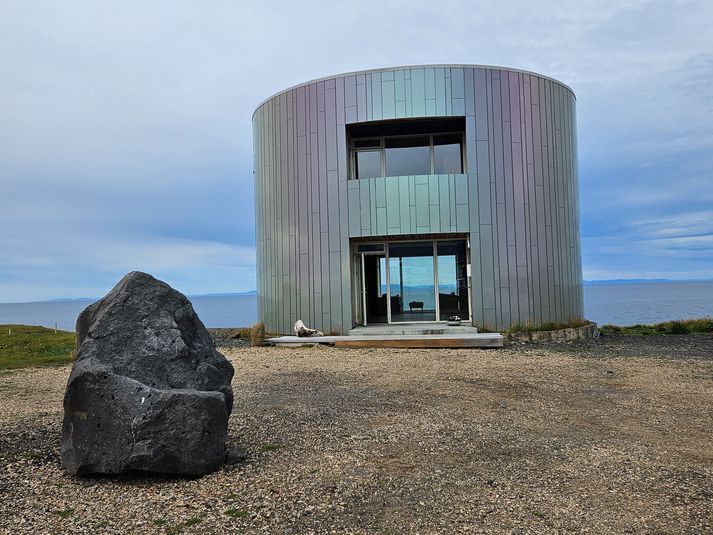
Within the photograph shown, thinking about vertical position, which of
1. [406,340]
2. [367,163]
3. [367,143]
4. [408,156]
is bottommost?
[406,340]

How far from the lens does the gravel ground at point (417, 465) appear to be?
354 centimetres

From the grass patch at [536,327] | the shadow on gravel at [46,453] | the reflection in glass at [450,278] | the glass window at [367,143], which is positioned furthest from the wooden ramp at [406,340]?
the shadow on gravel at [46,453]

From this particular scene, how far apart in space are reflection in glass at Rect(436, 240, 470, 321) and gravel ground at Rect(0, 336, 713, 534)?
7.69m

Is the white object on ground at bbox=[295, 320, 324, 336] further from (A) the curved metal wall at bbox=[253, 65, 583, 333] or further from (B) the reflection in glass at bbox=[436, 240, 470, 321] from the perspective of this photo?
(B) the reflection in glass at bbox=[436, 240, 470, 321]

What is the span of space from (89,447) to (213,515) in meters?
1.39

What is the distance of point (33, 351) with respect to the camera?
15.3 metres

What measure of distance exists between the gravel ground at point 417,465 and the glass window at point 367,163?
30.2 ft

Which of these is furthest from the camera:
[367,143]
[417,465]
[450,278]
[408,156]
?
[367,143]

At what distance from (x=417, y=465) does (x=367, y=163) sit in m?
13.1

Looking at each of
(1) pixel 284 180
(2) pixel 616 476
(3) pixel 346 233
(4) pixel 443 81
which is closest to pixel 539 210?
(4) pixel 443 81

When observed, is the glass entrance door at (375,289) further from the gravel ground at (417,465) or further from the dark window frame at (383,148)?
the gravel ground at (417,465)

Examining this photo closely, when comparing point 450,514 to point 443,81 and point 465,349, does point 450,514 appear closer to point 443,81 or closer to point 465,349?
point 465,349

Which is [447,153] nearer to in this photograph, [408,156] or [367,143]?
[408,156]

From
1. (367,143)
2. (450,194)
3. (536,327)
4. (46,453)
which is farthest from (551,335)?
(46,453)
